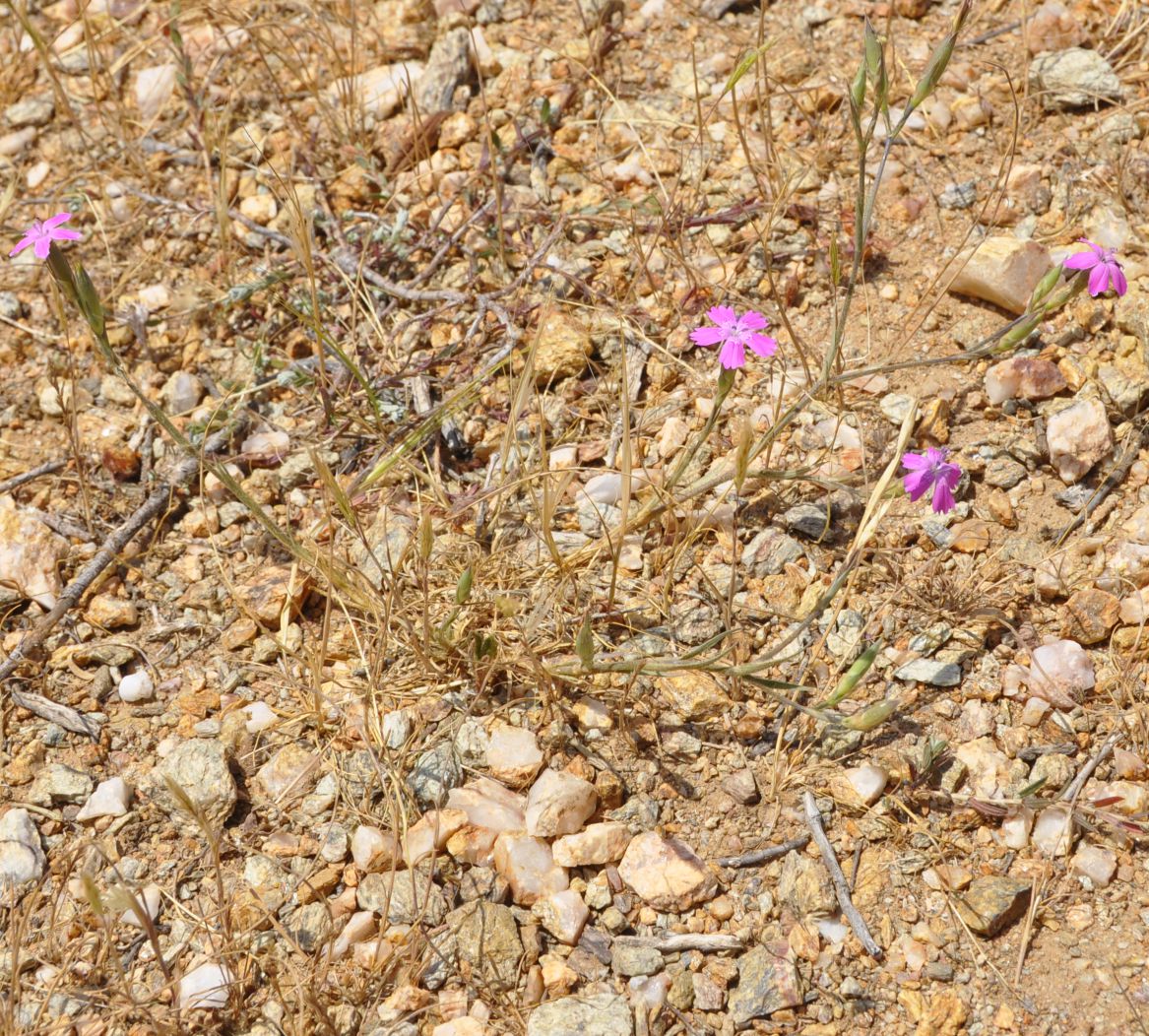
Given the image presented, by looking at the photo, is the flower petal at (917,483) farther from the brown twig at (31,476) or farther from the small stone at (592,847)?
the brown twig at (31,476)

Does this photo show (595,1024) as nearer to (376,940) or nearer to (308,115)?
(376,940)

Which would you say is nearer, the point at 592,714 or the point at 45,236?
the point at 45,236

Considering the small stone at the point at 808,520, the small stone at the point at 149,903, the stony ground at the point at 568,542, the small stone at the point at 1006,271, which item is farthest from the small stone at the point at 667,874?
the small stone at the point at 1006,271

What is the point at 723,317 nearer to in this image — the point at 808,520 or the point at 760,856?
the point at 808,520

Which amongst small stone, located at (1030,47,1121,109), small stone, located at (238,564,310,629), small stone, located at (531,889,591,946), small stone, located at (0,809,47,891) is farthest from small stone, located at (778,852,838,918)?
small stone, located at (1030,47,1121,109)

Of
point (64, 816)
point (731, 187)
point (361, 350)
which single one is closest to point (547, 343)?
point (361, 350)

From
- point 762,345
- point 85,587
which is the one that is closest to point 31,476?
point 85,587

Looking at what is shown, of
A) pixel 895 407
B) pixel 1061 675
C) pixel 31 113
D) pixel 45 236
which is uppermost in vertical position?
pixel 45 236
